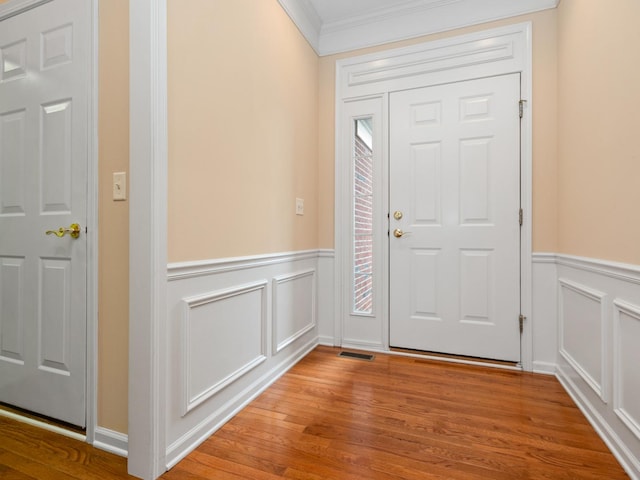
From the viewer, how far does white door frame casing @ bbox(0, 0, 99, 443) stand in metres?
1.41

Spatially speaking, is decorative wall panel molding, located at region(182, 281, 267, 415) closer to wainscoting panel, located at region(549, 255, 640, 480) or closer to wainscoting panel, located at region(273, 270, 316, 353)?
wainscoting panel, located at region(273, 270, 316, 353)

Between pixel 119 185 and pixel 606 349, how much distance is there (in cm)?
231

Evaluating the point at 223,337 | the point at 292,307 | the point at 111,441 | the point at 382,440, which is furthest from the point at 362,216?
the point at 111,441

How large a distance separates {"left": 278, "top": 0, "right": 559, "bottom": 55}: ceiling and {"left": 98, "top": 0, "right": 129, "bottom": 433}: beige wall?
4.30ft

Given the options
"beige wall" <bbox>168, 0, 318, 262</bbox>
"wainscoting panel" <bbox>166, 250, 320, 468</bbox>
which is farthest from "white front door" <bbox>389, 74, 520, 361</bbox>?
"wainscoting panel" <bbox>166, 250, 320, 468</bbox>

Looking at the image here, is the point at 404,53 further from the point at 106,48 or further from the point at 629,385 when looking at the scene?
the point at 629,385

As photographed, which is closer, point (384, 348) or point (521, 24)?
point (521, 24)

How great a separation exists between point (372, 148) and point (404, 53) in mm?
765

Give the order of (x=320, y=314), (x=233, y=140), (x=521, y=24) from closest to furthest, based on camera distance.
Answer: (x=233, y=140) → (x=521, y=24) → (x=320, y=314)

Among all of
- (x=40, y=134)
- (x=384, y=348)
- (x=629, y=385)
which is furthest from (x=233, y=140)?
(x=629, y=385)

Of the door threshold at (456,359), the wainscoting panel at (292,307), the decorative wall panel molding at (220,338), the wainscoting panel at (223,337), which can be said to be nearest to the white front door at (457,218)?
the door threshold at (456,359)

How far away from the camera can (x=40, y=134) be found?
5.22 feet

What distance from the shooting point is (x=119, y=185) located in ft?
4.43

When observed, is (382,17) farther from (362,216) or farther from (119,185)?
(119,185)
